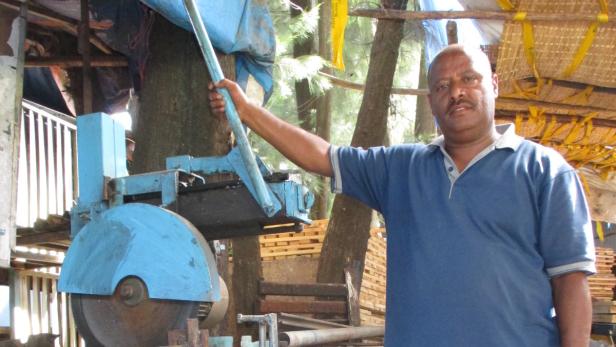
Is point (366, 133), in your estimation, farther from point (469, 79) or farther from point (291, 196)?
point (469, 79)

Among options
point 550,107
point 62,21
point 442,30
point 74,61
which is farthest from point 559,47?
point 74,61

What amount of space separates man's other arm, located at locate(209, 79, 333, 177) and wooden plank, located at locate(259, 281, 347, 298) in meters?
5.41

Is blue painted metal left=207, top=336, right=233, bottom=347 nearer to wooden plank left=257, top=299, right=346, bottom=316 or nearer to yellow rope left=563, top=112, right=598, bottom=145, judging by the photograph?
yellow rope left=563, top=112, right=598, bottom=145

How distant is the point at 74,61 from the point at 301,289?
3165 millimetres

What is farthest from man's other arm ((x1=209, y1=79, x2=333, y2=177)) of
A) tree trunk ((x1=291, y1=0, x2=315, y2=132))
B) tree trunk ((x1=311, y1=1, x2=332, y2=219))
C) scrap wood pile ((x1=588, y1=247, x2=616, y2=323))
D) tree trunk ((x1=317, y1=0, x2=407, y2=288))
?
tree trunk ((x1=291, y1=0, x2=315, y2=132))

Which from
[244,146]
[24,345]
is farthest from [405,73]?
[244,146]

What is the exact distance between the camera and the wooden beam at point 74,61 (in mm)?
7957

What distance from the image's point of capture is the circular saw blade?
320 cm

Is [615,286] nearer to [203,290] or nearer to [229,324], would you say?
[229,324]

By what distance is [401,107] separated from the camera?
22.4m

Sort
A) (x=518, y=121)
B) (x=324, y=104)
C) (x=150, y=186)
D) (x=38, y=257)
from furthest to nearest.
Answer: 1. (x=324, y=104)
2. (x=38, y=257)
3. (x=518, y=121)
4. (x=150, y=186)

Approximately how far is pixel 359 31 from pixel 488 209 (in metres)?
17.2

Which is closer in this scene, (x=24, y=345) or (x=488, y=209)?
(x=488, y=209)

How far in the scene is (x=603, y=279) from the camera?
13.5m
